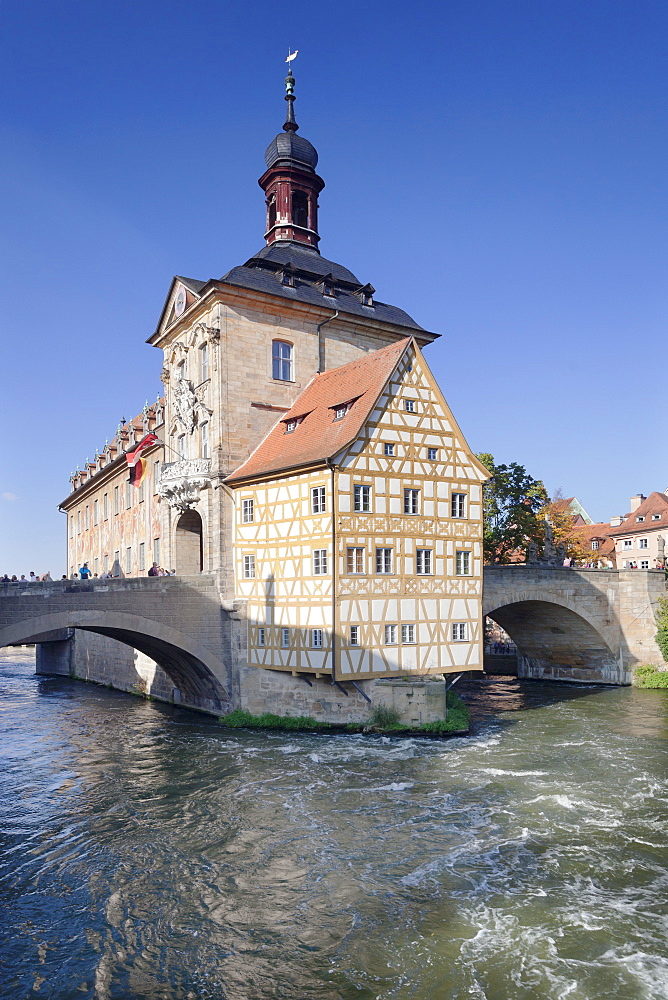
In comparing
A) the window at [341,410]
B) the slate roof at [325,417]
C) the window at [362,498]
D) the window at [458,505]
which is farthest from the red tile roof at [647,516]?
the window at [362,498]

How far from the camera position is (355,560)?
23812 millimetres

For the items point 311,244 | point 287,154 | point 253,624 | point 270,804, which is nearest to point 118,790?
point 270,804

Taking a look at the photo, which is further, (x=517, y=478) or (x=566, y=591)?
(x=517, y=478)

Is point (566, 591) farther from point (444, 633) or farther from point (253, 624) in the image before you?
point (253, 624)

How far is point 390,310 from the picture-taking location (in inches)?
1363

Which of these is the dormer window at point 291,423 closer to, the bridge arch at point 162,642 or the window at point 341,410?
the window at point 341,410

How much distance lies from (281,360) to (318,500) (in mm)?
8156

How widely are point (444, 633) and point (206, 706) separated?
30.9 feet

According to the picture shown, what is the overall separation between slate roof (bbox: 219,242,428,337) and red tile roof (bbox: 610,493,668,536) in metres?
31.9

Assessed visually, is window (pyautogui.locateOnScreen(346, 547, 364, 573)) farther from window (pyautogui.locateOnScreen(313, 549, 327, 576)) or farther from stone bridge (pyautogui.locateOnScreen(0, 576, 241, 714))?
stone bridge (pyautogui.locateOnScreen(0, 576, 241, 714))

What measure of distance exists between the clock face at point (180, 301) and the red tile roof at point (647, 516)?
40.1 meters

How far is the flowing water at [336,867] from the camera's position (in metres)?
10.4

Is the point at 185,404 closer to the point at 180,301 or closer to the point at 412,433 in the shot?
the point at 180,301

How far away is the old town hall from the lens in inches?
942
